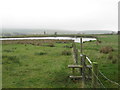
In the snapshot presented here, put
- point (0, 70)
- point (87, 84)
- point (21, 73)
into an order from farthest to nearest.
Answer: point (0, 70) < point (21, 73) < point (87, 84)

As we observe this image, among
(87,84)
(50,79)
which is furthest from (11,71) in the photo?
(87,84)

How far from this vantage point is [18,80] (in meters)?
9.37

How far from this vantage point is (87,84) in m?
8.22

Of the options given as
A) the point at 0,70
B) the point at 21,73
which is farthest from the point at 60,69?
the point at 0,70

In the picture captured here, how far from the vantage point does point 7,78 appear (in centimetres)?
978

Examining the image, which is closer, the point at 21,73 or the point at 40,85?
the point at 40,85

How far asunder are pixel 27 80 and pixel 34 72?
1.63 metres

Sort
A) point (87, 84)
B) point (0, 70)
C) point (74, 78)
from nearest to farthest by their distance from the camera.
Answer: point (87, 84), point (74, 78), point (0, 70)

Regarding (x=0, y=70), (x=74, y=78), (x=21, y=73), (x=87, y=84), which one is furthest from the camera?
(x=0, y=70)

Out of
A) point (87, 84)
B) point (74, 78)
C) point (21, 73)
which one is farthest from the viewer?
point (21, 73)

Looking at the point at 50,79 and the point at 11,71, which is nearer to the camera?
the point at 50,79

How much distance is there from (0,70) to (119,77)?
7846 mm

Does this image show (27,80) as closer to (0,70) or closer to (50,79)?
(50,79)

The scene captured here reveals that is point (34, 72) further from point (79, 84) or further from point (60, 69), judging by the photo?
point (79, 84)
